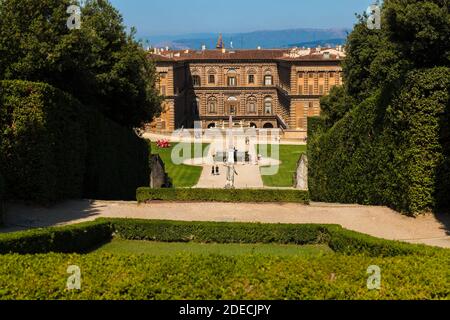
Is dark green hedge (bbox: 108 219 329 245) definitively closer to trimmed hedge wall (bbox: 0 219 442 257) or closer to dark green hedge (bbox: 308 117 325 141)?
trimmed hedge wall (bbox: 0 219 442 257)

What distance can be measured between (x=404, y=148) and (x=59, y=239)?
10.6 metres

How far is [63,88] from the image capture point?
2342cm

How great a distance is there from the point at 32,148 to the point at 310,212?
9769 mm

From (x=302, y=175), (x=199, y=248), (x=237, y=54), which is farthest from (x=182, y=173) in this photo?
(x=237, y=54)

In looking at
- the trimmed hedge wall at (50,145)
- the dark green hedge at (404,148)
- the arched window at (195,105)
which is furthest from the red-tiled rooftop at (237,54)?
the dark green hedge at (404,148)

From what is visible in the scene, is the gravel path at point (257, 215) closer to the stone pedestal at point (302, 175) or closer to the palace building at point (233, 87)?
the stone pedestal at point (302, 175)

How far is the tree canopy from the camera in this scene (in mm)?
21281

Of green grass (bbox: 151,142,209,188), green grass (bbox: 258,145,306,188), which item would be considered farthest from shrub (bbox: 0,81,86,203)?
green grass (bbox: 258,145,306,188)

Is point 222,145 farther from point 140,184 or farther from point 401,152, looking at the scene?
point 401,152

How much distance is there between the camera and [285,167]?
50.1 m

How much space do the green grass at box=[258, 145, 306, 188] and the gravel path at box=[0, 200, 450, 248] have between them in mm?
20037

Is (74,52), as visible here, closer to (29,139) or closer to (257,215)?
(29,139)

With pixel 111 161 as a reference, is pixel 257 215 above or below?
below

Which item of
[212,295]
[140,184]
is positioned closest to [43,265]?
[212,295]
